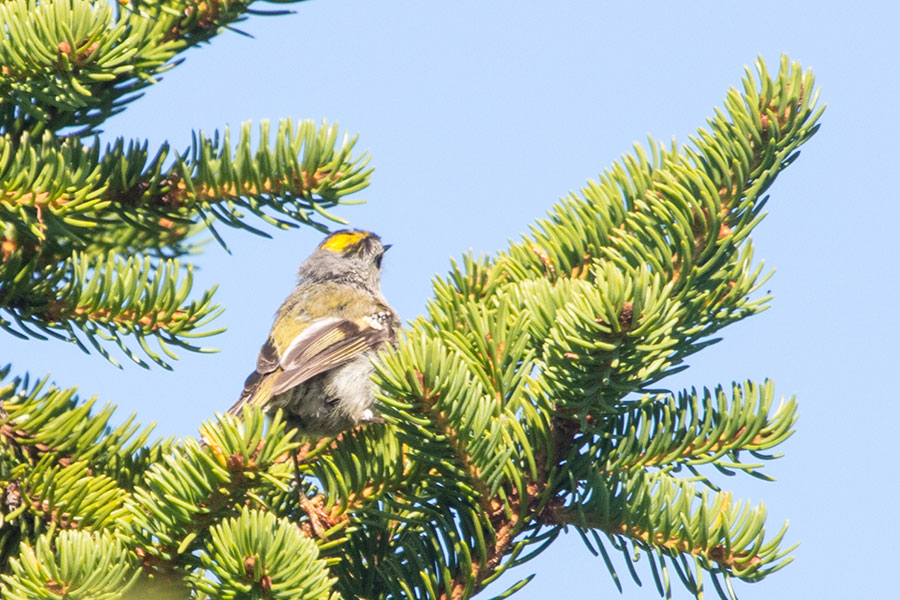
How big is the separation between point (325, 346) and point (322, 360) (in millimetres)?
168

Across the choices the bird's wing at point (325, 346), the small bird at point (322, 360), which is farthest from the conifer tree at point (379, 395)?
the bird's wing at point (325, 346)

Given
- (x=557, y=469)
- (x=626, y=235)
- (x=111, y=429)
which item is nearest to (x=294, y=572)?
(x=557, y=469)

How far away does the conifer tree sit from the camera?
5.54 ft

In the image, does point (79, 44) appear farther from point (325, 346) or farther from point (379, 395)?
point (325, 346)

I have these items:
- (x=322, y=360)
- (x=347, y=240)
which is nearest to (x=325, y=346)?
(x=322, y=360)

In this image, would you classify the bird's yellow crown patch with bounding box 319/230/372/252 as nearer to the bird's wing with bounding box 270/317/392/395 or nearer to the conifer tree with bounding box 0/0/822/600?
the bird's wing with bounding box 270/317/392/395

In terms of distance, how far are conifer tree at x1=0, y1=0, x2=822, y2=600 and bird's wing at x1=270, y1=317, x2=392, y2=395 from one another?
139 cm

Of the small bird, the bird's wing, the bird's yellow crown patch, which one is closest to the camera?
the small bird

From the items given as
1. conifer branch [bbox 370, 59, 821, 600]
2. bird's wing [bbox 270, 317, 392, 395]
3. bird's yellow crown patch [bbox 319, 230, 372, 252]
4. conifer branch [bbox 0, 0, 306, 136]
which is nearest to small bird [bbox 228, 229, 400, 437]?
bird's wing [bbox 270, 317, 392, 395]

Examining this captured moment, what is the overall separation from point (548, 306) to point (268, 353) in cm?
230

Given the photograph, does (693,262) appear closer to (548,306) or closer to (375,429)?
(548,306)

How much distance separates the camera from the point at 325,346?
4.02 meters

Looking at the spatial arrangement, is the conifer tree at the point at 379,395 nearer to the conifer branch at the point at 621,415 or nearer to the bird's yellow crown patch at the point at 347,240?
the conifer branch at the point at 621,415

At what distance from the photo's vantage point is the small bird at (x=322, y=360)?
11.9ft
